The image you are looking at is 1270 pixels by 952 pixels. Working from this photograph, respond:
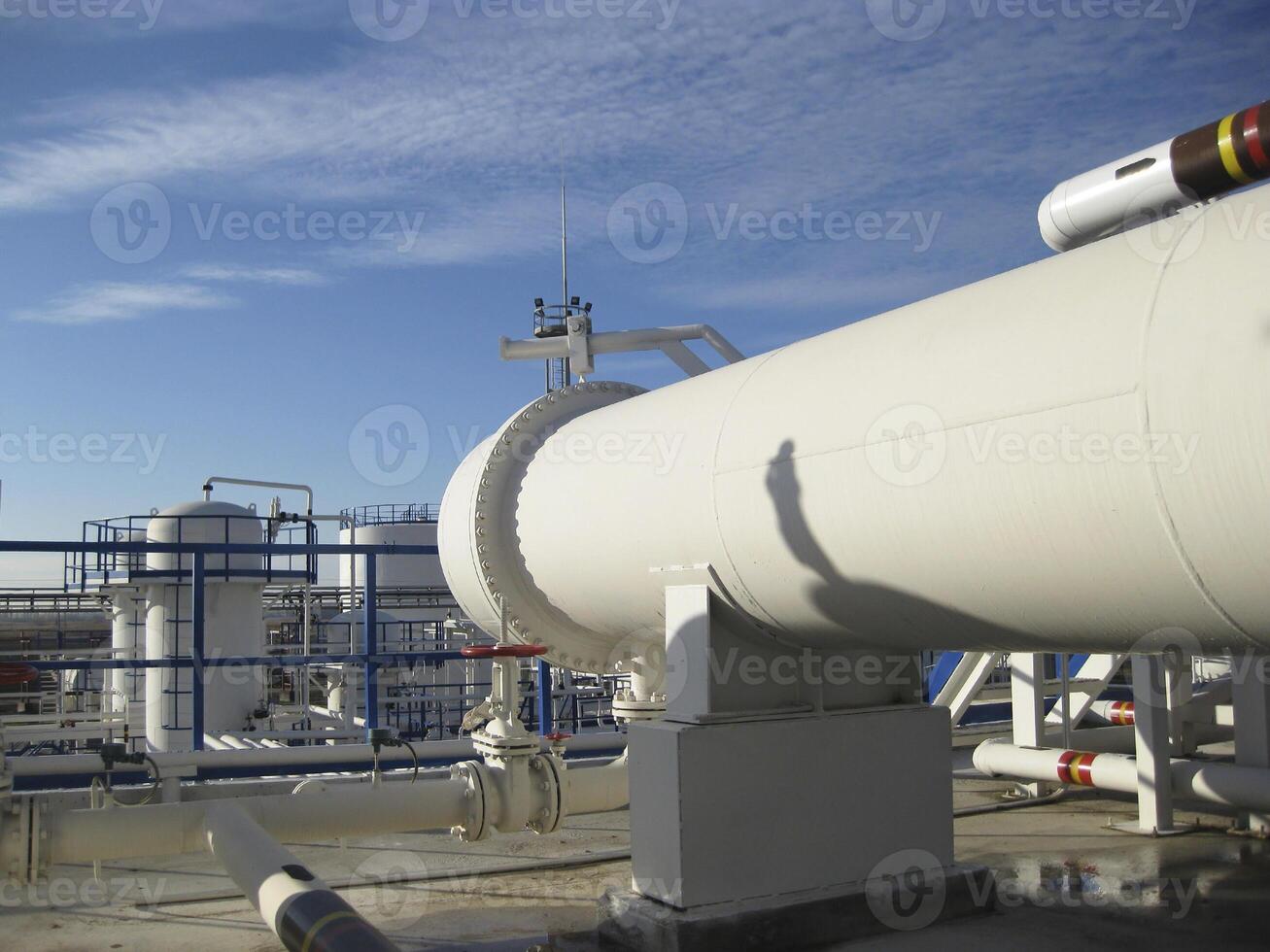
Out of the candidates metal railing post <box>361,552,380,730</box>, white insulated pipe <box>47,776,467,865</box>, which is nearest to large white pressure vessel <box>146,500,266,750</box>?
metal railing post <box>361,552,380,730</box>

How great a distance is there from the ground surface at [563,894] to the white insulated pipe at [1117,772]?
0.28 m

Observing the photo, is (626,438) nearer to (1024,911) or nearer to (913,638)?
(913,638)

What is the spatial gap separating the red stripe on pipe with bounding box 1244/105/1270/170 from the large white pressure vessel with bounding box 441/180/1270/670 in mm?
228

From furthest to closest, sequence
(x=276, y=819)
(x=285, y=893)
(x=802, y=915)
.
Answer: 1. (x=276, y=819)
2. (x=802, y=915)
3. (x=285, y=893)

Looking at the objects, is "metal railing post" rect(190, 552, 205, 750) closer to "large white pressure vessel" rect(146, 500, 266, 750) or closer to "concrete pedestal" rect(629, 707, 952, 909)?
"concrete pedestal" rect(629, 707, 952, 909)

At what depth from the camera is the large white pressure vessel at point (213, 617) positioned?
51.7ft

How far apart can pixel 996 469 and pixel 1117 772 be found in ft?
16.6

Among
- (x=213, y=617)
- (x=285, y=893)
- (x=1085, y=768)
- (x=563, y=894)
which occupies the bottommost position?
(x=563, y=894)

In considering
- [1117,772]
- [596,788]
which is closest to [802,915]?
[596,788]

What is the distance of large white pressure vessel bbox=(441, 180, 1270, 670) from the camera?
9.78ft

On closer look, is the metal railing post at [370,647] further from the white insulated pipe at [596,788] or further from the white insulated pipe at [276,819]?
the white insulated pipe at [276,819]

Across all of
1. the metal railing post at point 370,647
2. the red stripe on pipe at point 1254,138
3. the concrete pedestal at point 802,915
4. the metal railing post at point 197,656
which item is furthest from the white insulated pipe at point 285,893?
the metal railing post at point 370,647

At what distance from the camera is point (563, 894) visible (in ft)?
20.3

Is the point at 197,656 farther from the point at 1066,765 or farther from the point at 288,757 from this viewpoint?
the point at 1066,765
